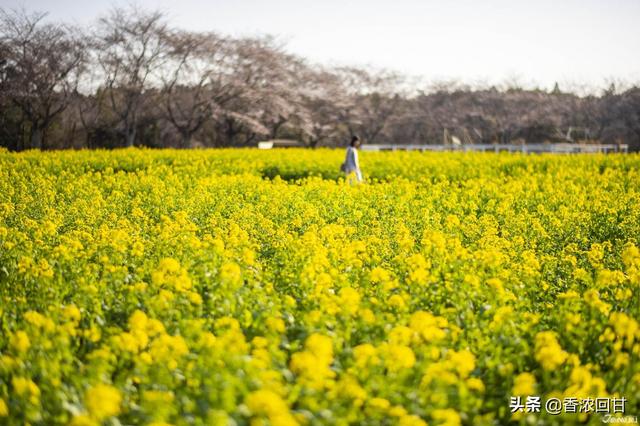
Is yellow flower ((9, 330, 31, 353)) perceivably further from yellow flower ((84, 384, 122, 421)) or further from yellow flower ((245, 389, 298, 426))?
yellow flower ((245, 389, 298, 426))

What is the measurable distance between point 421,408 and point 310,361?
1.81ft

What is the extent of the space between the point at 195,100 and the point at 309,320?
95.3ft

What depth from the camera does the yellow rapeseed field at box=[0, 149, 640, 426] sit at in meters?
2.72

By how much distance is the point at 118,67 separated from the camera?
29.7 meters

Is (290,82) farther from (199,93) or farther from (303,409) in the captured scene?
(303,409)

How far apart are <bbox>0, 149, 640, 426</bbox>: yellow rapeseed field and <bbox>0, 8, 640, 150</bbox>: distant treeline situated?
22714mm

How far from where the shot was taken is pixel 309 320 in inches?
137

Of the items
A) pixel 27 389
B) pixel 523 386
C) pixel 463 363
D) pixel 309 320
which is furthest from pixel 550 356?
pixel 27 389

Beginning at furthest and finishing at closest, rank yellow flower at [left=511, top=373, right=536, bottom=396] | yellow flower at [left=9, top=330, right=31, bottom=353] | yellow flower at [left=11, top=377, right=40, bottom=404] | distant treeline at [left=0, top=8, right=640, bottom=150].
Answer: distant treeline at [left=0, top=8, right=640, bottom=150] < yellow flower at [left=9, top=330, right=31, bottom=353] < yellow flower at [left=511, top=373, right=536, bottom=396] < yellow flower at [left=11, top=377, right=40, bottom=404]

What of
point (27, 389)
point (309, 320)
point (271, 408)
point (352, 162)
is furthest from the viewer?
point (352, 162)

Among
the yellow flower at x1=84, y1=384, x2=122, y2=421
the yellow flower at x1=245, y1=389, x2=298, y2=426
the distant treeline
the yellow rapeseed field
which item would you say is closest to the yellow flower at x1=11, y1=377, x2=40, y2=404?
the yellow rapeseed field

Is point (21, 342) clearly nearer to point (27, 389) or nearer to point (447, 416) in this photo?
point (27, 389)

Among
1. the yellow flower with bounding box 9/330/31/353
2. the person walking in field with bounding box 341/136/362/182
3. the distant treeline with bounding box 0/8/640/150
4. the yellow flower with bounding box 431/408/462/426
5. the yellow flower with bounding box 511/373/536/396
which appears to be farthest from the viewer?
the distant treeline with bounding box 0/8/640/150

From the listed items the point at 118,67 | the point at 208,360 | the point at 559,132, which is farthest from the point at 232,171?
the point at 559,132
